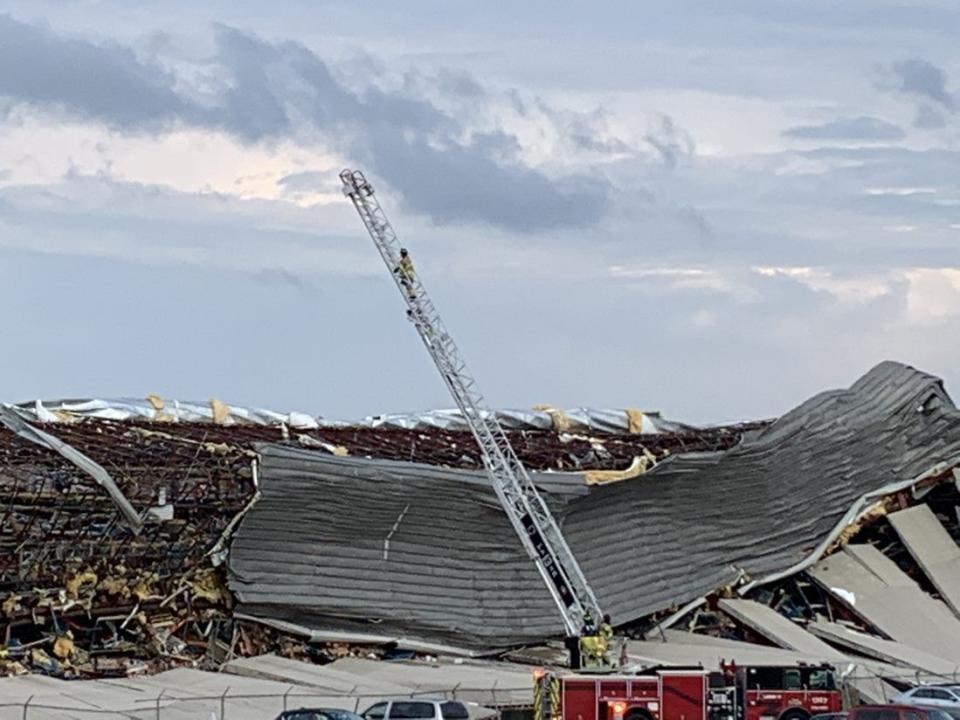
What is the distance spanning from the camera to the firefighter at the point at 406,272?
6606cm

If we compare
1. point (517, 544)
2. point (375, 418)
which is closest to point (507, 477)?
point (517, 544)

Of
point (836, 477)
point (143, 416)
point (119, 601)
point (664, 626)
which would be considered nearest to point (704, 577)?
point (664, 626)

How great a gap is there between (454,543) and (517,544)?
1.84 metres

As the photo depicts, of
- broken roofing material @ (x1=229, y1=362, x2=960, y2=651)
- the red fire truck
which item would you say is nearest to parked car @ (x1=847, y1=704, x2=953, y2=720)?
the red fire truck

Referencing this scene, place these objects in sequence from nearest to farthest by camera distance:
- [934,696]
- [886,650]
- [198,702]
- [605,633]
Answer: [198,702]
[934,696]
[605,633]
[886,650]

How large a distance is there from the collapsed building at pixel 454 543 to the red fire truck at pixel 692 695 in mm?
8781

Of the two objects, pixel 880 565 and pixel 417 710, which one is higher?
pixel 880 565

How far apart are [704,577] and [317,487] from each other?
1236 centimetres

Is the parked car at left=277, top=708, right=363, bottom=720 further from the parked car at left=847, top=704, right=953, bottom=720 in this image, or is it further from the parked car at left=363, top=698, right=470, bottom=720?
the parked car at left=847, top=704, right=953, bottom=720

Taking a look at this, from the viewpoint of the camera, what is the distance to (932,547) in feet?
228

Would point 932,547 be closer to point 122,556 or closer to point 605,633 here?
point 605,633

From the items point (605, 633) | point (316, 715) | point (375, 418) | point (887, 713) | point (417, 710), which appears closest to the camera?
point (887, 713)

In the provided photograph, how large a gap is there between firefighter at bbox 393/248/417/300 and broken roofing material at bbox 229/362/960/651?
18.2ft

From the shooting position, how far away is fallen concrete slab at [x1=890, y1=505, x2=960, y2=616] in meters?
68.2
